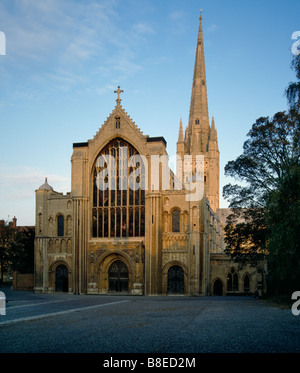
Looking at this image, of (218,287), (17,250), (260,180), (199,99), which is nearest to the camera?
(260,180)

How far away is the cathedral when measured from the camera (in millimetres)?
46500

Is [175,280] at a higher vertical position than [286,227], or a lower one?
lower

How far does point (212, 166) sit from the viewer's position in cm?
9969

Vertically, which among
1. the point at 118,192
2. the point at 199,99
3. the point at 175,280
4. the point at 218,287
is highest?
the point at 199,99

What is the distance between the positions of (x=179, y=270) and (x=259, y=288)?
8224mm

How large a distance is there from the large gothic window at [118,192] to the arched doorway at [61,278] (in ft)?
16.1

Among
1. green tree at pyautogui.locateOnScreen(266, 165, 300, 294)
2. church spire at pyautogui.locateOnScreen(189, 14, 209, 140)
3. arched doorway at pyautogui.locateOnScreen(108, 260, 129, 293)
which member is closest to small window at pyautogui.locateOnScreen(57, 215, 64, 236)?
arched doorway at pyautogui.locateOnScreen(108, 260, 129, 293)

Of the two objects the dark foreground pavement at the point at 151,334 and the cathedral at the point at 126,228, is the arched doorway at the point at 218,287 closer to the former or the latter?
the cathedral at the point at 126,228

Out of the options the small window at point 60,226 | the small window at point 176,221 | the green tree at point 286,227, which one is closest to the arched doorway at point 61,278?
the small window at point 60,226

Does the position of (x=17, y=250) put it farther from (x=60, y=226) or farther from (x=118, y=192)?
(x=118, y=192)

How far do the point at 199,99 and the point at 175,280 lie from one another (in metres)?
55.3

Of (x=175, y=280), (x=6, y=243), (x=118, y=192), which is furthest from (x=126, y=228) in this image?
(x=6, y=243)

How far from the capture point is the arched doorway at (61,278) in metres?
49.5

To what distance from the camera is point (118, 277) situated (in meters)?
48.2
